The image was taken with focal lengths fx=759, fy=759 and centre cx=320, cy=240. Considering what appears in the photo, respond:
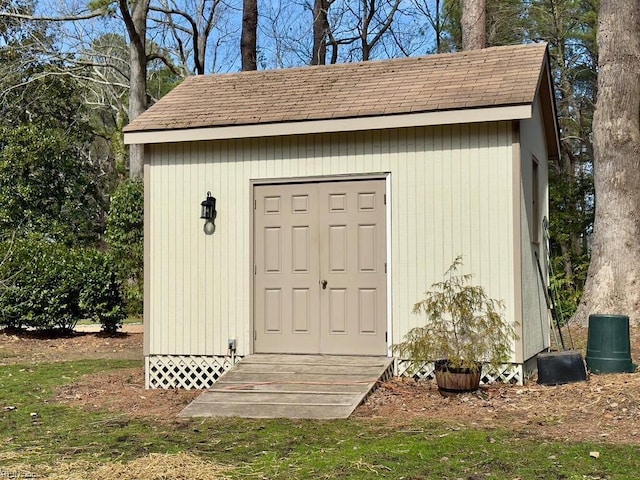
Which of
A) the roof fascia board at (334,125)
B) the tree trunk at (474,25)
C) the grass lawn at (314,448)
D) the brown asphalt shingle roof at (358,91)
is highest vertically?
the tree trunk at (474,25)

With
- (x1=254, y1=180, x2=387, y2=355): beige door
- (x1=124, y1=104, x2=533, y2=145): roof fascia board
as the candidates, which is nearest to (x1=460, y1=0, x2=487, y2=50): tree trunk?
(x1=124, y1=104, x2=533, y2=145): roof fascia board

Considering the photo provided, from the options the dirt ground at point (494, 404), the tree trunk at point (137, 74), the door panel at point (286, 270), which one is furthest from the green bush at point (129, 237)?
the door panel at point (286, 270)

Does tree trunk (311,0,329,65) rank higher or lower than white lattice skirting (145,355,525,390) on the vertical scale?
higher

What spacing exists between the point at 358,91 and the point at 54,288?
8088mm

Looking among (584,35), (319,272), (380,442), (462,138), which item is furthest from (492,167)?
(584,35)

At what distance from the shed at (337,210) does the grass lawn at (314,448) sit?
194cm

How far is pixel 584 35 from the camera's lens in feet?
75.9

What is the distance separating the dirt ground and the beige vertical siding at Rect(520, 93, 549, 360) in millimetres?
802

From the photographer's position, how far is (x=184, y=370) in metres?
9.05

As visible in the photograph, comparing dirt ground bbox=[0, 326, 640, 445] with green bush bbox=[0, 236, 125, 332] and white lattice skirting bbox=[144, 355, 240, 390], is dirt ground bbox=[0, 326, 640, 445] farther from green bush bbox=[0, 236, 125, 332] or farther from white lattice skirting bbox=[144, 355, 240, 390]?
green bush bbox=[0, 236, 125, 332]

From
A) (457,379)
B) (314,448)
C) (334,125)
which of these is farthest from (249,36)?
(314,448)

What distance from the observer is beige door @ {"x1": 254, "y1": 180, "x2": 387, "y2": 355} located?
8609 mm

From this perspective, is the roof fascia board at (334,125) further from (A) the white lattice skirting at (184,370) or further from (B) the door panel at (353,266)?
(A) the white lattice skirting at (184,370)

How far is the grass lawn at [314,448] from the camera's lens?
516 cm
